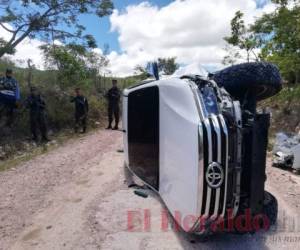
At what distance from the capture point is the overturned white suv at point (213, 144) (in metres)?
2.92

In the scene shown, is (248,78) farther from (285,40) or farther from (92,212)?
(285,40)

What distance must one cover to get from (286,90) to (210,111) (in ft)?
32.6

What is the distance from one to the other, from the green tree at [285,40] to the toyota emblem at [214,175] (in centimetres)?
935

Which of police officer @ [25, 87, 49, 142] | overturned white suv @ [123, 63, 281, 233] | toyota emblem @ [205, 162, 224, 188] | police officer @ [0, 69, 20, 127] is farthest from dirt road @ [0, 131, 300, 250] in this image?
police officer @ [0, 69, 20, 127]

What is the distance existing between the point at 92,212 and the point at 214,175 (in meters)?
1.86

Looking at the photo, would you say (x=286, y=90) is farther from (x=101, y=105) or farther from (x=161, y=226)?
(x=161, y=226)

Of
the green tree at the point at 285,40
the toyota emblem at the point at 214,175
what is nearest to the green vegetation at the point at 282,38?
the green tree at the point at 285,40

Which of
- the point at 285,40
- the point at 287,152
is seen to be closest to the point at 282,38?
the point at 285,40

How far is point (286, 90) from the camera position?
39.6ft

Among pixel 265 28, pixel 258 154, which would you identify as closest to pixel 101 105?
pixel 265 28

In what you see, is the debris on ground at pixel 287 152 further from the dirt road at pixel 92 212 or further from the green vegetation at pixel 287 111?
the green vegetation at pixel 287 111

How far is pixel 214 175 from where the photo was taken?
2900 millimetres

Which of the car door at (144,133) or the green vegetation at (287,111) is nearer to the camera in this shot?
the car door at (144,133)

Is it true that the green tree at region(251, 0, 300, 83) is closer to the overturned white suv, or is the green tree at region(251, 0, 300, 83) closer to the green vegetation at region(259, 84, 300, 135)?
the green vegetation at region(259, 84, 300, 135)
